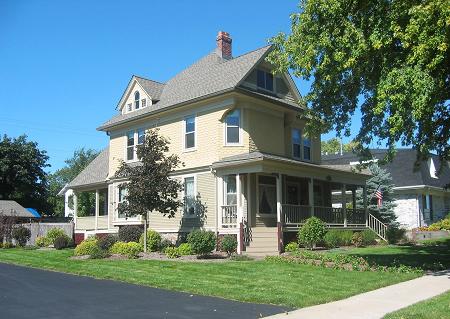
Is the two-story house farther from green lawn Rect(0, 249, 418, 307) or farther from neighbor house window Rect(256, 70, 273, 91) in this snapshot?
green lawn Rect(0, 249, 418, 307)

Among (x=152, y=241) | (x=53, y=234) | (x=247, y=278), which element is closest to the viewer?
(x=247, y=278)

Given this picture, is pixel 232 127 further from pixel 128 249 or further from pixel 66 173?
pixel 66 173

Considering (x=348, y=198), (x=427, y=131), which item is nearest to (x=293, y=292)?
(x=427, y=131)

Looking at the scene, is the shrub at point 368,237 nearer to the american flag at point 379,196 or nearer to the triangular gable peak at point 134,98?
the american flag at point 379,196

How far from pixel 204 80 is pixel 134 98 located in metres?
5.51

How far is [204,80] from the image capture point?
2758 centimetres

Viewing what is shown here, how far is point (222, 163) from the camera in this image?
23438 mm

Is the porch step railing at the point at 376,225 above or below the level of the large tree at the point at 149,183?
below

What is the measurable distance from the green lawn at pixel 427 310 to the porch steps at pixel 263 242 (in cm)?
1119

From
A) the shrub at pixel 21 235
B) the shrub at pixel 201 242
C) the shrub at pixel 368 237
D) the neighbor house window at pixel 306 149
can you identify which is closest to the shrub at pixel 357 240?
the shrub at pixel 368 237

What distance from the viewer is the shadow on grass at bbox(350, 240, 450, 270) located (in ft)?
57.6

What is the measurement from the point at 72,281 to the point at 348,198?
28816 millimetres

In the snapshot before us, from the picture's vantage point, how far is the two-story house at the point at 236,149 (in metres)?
23.4

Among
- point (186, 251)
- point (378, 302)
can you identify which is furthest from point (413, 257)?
point (378, 302)
